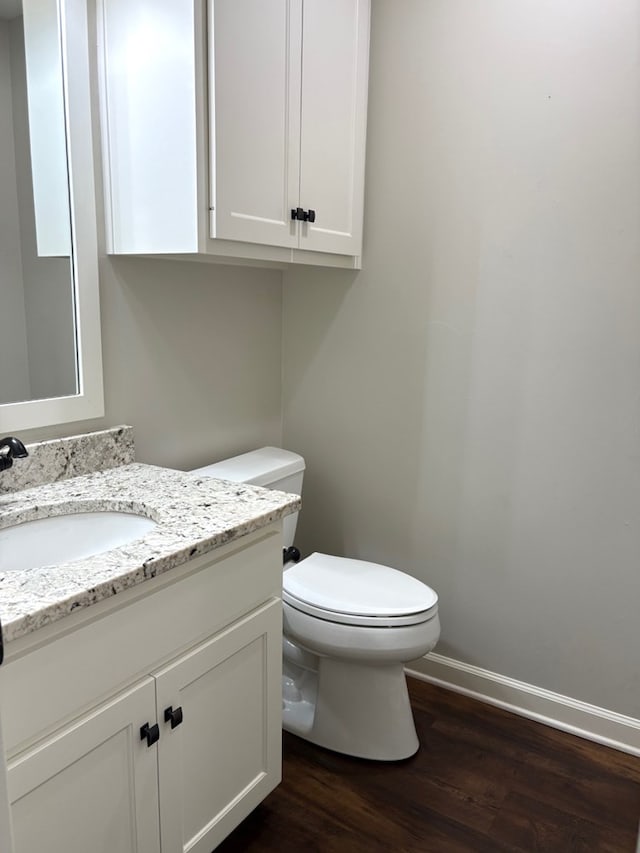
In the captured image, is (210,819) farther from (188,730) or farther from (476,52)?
(476,52)

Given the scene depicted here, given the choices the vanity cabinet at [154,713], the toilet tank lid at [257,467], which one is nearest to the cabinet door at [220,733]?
the vanity cabinet at [154,713]

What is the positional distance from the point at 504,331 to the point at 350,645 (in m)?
1.01

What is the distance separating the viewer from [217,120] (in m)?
1.50

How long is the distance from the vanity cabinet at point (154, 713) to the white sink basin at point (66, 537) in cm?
26

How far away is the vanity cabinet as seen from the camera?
1.02m

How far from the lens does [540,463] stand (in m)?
1.96

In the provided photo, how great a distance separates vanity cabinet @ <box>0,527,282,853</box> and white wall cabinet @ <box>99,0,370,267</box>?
776 millimetres

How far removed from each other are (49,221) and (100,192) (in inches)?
5.9

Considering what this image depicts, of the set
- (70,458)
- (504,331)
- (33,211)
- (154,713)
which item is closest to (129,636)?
(154,713)

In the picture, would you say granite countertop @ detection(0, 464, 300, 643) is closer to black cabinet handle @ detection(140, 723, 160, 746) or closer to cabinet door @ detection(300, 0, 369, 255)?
black cabinet handle @ detection(140, 723, 160, 746)

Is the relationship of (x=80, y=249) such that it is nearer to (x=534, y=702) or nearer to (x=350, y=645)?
(x=350, y=645)

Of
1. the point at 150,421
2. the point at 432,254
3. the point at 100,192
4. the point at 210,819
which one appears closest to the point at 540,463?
the point at 432,254

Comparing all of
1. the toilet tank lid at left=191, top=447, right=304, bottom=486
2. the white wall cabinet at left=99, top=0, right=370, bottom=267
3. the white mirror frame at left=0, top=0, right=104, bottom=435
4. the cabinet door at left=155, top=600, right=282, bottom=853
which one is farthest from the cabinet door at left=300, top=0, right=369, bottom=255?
the cabinet door at left=155, top=600, right=282, bottom=853

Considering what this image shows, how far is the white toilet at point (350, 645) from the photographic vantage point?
175 cm
